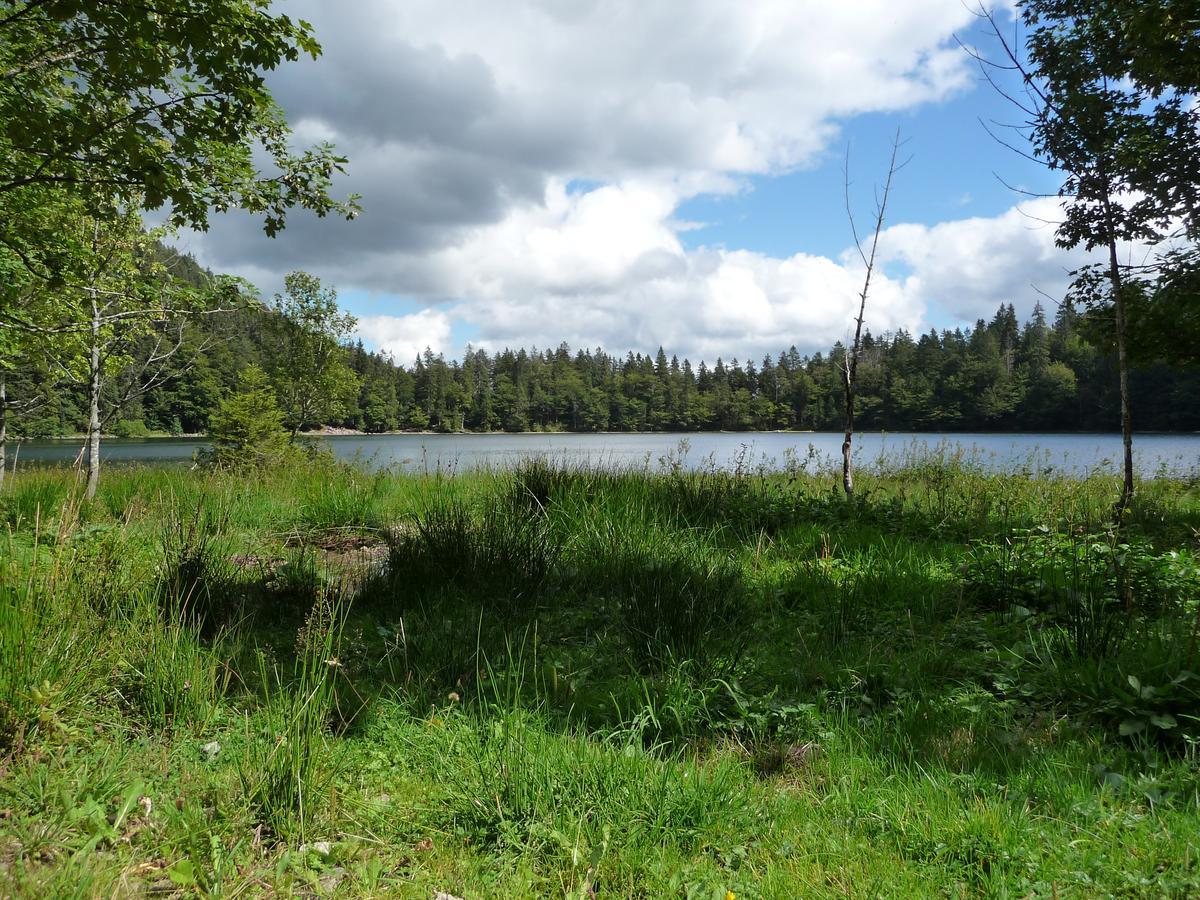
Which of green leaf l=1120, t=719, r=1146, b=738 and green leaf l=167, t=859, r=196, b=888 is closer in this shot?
green leaf l=167, t=859, r=196, b=888

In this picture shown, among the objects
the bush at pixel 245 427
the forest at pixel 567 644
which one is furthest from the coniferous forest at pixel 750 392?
the forest at pixel 567 644

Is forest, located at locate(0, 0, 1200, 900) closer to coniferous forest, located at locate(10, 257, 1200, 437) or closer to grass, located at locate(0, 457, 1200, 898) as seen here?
grass, located at locate(0, 457, 1200, 898)

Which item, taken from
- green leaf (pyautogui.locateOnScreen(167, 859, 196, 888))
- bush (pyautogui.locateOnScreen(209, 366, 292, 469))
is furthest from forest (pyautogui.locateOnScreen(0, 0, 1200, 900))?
bush (pyautogui.locateOnScreen(209, 366, 292, 469))

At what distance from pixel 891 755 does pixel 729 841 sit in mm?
869

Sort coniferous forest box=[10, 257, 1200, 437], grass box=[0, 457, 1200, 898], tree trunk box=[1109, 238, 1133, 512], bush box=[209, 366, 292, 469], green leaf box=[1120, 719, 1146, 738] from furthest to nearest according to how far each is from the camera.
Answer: coniferous forest box=[10, 257, 1200, 437] → bush box=[209, 366, 292, 469] → tree trunk box=[1109, 238, 1133, 512] → green leaf box=[1120, 719, 1146, 738] → grass box=[0, 457, 1200, 898]

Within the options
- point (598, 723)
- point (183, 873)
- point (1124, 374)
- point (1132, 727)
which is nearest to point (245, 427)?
point (598, 723)

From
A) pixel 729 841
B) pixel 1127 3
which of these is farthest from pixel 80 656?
pixel 1127 3

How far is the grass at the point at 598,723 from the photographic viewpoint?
1.85 meters

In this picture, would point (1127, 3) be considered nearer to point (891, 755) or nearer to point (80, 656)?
point (891, 755)

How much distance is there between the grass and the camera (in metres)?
1.85

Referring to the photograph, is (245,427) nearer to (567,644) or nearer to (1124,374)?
(567,644)

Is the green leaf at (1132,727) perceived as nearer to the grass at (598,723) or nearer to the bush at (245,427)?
the grass at (598,723)

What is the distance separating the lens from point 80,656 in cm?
276

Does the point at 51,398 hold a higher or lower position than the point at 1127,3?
lower
